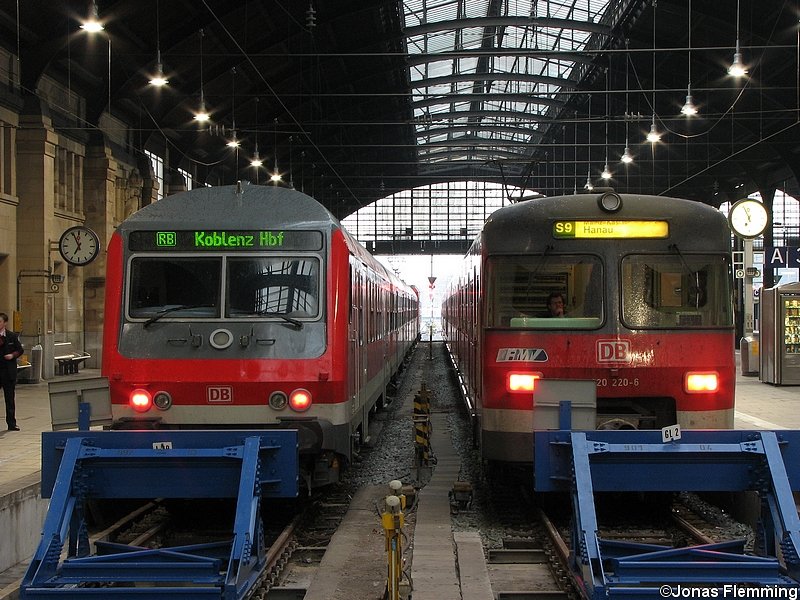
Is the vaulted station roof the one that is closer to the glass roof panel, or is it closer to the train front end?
the glass roof panel

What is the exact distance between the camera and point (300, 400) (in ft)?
23.8

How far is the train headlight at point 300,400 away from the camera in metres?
7.24

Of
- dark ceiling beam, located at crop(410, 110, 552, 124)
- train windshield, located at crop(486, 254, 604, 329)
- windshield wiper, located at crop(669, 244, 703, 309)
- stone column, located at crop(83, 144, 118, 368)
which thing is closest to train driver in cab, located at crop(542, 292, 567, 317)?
train windshield, located at crop(486, 254, 604, 329)

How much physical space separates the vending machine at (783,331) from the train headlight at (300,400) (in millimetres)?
16042

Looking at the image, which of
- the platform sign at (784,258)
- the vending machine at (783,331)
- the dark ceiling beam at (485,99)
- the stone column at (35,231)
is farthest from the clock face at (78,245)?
the dark ceiling beam at (485,99)

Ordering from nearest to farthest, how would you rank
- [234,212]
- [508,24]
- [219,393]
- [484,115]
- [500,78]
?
[219,393]
[234,212]
[508,24]
[500,78]
[484,115]

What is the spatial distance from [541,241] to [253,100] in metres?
24.0

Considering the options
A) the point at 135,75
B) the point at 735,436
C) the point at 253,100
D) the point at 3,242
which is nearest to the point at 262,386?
the point at 735,436

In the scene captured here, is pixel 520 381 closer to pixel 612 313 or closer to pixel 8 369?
pixel 612 313

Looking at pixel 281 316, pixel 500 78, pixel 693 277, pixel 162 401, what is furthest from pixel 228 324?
pixel 500 78

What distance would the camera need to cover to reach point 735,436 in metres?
5.93

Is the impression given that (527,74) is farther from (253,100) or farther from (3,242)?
(3,242)

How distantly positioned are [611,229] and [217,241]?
11.3 feet

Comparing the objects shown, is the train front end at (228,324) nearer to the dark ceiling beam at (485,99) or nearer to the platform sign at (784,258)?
the platform sign at (784,258)
